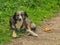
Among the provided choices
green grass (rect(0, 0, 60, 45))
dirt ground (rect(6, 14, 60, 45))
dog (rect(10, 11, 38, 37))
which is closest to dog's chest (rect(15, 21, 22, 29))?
dog (rect(10, 11, 38, 37))

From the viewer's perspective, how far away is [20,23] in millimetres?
8562

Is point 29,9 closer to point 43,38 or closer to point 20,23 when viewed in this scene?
point 20,23

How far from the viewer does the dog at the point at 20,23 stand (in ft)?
27.6

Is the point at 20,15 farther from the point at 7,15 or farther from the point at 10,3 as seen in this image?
the point at 10,3

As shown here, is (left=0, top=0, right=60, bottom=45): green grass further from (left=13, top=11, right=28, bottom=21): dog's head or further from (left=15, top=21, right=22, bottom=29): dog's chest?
(left=13, top=11, right=28, bottom=21): dog's head

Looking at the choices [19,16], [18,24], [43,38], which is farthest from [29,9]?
[43,38]

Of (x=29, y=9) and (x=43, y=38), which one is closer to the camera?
(x=43, y=38)

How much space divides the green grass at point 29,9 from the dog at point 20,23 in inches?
9.1

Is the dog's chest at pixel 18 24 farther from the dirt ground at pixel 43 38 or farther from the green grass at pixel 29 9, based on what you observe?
the dirt ground at pixel 43 38

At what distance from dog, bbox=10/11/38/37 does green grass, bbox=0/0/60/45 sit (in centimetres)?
23

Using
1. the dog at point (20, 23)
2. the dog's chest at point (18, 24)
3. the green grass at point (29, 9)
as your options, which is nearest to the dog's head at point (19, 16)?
the dog at point (20, 23)

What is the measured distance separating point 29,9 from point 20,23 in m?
3.40

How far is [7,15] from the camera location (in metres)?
10.6

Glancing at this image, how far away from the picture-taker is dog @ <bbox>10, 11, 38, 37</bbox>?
27.6 ft
